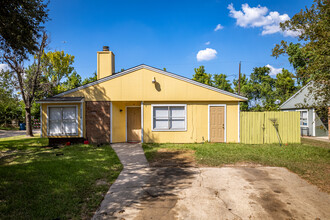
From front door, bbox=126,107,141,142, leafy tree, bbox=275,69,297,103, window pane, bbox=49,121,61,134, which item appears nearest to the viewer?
window pane, bbox=49,121,61,134

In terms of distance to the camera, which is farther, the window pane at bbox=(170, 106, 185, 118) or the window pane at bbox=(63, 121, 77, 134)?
the window pane at bbox=(170, 106, 185, 118)

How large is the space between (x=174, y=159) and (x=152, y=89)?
16.7 ft

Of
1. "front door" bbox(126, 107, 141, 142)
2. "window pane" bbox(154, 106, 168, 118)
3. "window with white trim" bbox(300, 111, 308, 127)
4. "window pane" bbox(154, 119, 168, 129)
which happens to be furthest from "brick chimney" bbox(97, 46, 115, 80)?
"window with white trim" bbox(300, 111, 308, 127)

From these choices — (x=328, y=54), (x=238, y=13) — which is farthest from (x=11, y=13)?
(x=238, y=13)

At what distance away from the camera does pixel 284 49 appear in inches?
305

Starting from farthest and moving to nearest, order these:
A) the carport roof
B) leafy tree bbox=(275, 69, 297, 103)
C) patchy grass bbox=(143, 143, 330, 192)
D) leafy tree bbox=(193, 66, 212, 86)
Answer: leafy tree bbox=(193, 66, 212, 86) < leafy tree bbox=(275, 69, 297, 103) < the carport roof < patchy grass bbox=(143, 143, 330, 192)

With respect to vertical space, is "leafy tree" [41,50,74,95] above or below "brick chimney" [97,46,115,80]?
above

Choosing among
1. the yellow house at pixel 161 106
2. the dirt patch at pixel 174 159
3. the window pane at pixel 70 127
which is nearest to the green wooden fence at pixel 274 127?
the yellow house at pixel 161 106

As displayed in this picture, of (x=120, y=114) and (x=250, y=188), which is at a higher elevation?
(x=120, y=114)

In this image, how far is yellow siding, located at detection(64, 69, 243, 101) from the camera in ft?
36.6

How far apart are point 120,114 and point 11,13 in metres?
7.27

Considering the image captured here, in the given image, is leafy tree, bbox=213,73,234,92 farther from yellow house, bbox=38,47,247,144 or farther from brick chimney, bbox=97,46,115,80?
brick chimney, bbox=97,46,115,80

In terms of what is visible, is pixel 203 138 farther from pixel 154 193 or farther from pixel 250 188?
pixel 154 193

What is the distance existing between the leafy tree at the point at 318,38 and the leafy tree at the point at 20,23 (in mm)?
10331
